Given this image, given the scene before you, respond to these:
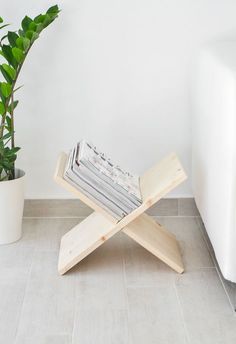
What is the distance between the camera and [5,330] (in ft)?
5.68

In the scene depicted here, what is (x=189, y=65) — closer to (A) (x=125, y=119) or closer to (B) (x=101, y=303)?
(A) (x=125, y=119)

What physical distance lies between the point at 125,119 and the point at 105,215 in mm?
573

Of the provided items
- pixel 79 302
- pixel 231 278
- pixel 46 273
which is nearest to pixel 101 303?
pixel 79 302

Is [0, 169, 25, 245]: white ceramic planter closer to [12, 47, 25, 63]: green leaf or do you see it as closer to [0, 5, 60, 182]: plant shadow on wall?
[0, 5, 60, 182]: plant shadow on wall

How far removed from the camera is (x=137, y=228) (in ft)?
6.93

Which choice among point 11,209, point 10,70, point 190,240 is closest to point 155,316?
point 190,240

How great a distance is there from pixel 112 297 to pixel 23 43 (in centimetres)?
94

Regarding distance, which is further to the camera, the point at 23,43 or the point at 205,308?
the point at 23,43

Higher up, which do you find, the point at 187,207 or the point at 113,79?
the point at 113,79

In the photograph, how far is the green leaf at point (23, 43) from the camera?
206 cm

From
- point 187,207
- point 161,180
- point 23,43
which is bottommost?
point 187,207

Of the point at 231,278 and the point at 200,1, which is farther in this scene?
the point at 200,1

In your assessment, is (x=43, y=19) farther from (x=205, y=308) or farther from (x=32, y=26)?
(x=205, y=308)

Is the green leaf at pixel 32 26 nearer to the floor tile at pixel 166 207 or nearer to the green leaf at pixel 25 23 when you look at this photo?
the green leaf at pixel 25 23
